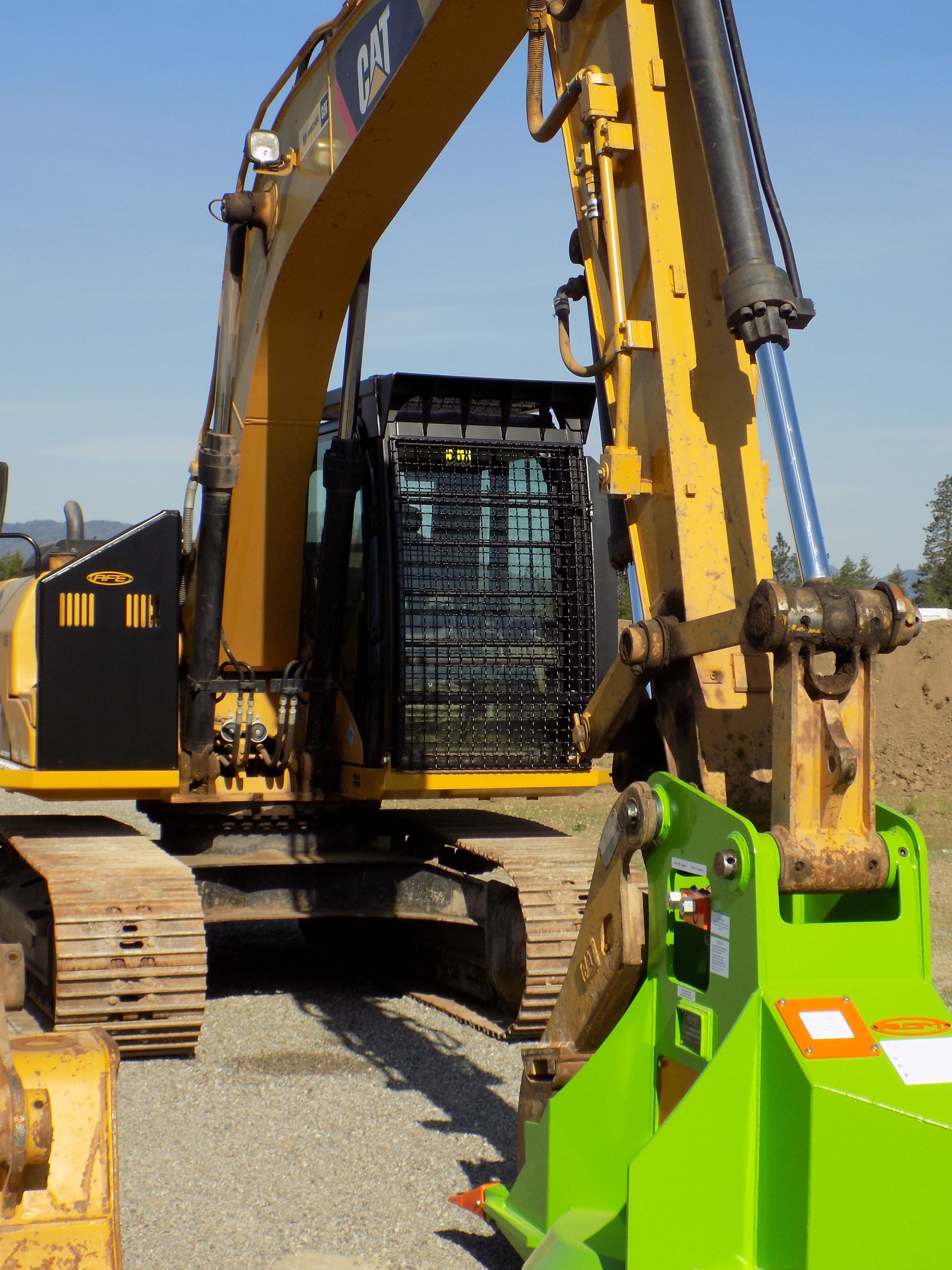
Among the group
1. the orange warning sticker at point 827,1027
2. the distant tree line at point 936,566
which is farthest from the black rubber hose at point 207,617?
the distant tree line at point 936,566

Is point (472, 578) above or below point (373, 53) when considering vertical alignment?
below

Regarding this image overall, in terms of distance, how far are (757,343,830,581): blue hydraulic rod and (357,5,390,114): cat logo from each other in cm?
259

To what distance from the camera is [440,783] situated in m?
6.75

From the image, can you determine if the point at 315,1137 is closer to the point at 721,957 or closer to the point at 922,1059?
the point at 721,957

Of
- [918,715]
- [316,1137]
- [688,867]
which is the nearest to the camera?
[688,867]

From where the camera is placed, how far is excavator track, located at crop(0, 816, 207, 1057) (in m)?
5.92

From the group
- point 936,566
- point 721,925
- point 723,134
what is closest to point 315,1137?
point 721,925

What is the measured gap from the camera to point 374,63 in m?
5.59

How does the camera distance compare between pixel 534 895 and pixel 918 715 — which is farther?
pixel 918 715

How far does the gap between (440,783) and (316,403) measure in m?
1.84

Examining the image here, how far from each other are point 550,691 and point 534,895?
3.24ft

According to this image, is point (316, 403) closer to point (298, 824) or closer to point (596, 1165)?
point (298, 824)

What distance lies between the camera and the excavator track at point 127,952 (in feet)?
19.4

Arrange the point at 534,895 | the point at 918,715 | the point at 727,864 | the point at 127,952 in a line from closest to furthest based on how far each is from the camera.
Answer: the point at 727,864, the point at 127,952, the point at 534,895, the point at 918,715
